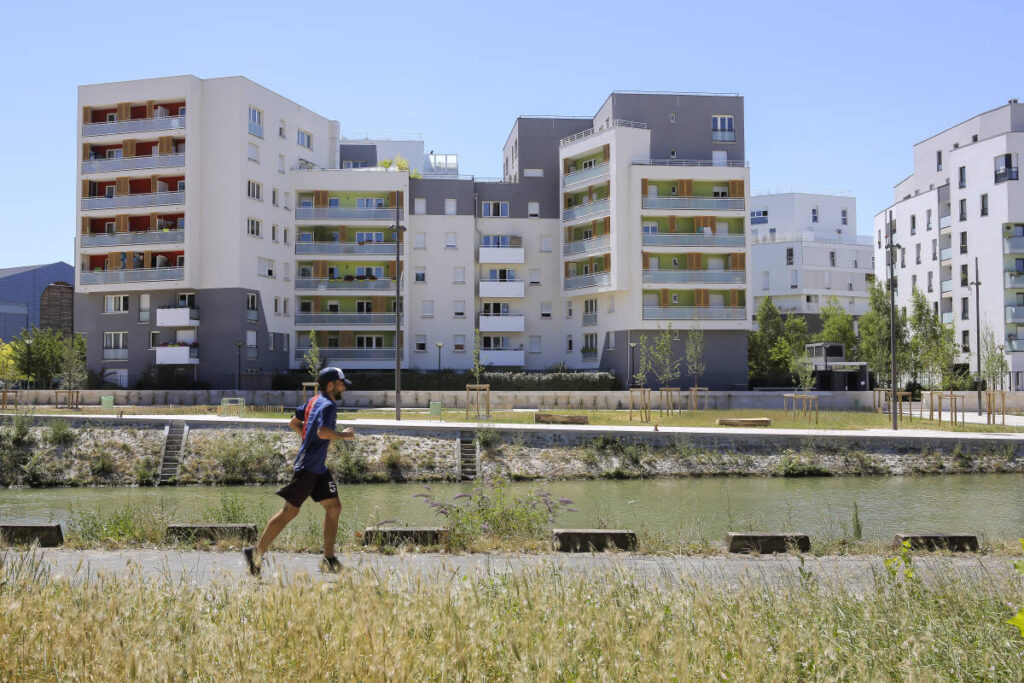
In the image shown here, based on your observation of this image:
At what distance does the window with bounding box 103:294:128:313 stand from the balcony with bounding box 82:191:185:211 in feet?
19.2

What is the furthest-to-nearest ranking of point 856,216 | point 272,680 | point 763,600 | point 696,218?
point 856,216 < point 696,218 < point 763,600 < point 272,680

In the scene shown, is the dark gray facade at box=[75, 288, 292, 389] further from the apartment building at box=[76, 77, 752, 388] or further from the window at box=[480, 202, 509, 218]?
the window at box=[480, 202, 509, 218]

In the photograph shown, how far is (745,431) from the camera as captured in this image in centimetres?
2862

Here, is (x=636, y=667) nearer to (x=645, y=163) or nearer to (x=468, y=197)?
(x=645, y=163)

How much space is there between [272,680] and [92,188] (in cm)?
5885

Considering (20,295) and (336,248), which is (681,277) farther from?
(20,295)

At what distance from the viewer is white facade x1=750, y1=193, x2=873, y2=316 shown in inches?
3253

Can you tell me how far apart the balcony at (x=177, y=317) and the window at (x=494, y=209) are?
2126cm

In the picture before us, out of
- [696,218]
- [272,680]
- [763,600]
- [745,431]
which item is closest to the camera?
[272,680]

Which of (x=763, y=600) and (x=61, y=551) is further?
(x=61, y=551)

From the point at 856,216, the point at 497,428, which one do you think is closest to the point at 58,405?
the point at 497,428

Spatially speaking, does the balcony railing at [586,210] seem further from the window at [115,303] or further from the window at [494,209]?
the window at [115,303]

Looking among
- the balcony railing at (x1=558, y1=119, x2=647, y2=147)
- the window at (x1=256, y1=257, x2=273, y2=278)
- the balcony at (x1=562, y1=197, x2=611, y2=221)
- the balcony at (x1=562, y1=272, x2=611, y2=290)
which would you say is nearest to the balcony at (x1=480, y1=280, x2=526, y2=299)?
the balcony at (x1=562, y1=272, x2=611, y2=290)

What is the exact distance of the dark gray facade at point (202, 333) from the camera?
52.3 metres
